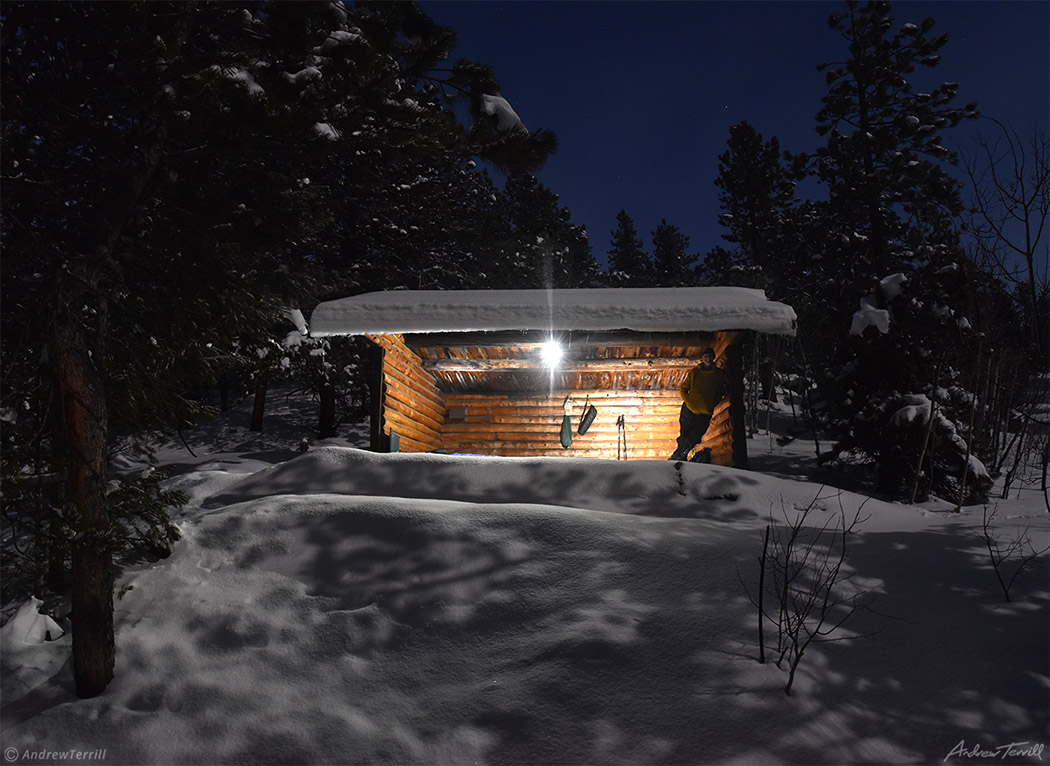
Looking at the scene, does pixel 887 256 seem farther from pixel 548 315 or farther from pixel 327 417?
pixel 327 417

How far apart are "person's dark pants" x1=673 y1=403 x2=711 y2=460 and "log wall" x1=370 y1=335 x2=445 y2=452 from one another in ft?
16.7

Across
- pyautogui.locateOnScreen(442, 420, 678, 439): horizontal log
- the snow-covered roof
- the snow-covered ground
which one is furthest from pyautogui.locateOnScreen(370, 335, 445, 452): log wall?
the snow-covered ground

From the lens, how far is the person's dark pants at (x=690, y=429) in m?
9.36

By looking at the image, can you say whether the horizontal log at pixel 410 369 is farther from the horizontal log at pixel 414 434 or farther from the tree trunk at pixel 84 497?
the tree trunk at pixel 84 497

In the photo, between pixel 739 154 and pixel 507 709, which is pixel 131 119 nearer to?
pixel 507 709

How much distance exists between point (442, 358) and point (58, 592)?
23.5 feet

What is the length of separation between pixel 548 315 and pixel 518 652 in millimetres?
5165

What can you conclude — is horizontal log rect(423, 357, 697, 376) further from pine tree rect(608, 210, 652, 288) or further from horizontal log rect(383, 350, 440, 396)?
pine tree rect(608, 210, 652, 288)

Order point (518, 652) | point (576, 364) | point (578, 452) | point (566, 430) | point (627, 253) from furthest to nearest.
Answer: point (627, 253) < point (578, 452) < point (566, 430) < point (576, 364) < point (518, 652)

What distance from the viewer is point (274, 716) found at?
9.00 feet

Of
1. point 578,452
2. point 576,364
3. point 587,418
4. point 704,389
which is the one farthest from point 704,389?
point 578,452

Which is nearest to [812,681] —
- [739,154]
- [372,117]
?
A: [372,117]

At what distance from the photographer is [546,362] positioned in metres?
10.6

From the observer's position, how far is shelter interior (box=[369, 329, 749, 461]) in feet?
27.4
